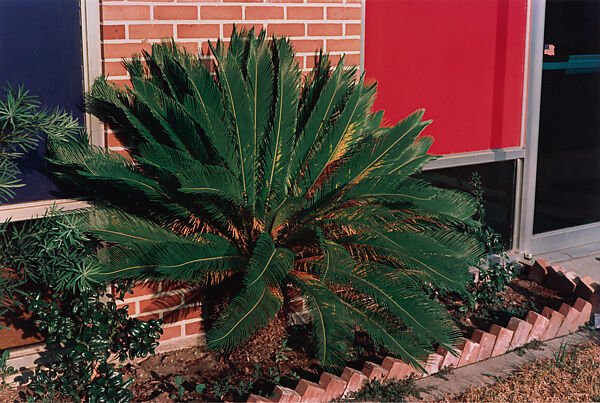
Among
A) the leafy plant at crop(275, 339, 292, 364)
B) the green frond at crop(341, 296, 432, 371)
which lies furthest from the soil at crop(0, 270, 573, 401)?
the green frond at crop(341, 296, 432, 371)

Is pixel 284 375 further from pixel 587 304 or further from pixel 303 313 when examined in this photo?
pixel 587 304

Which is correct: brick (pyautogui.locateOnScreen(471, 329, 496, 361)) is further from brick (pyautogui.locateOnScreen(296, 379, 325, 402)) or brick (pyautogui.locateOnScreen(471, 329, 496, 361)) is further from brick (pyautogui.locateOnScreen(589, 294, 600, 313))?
brick (pyautogui.locateOnScreen(296, 379, 325, 402))

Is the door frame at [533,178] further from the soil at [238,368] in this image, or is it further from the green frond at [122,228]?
the green frond at [122,228]

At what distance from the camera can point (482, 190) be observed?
559 centimetres

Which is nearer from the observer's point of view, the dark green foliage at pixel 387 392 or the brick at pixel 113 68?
the dark green foliage at pixel 387 392

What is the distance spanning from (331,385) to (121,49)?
207 centimetres

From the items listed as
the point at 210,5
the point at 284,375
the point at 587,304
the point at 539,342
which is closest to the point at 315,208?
the point at 284,375

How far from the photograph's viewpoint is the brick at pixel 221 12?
4.05m

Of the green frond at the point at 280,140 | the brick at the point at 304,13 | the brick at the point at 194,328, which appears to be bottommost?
the brick at the point at 194,328

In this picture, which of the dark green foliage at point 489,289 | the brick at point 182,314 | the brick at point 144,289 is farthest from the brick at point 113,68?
the dark green foliage at point 489,289

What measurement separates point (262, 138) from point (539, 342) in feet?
7.05

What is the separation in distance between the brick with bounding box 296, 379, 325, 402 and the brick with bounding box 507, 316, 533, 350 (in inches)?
54.6

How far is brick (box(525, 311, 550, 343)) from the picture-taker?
4.48 m

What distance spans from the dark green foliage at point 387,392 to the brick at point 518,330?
0.82m
